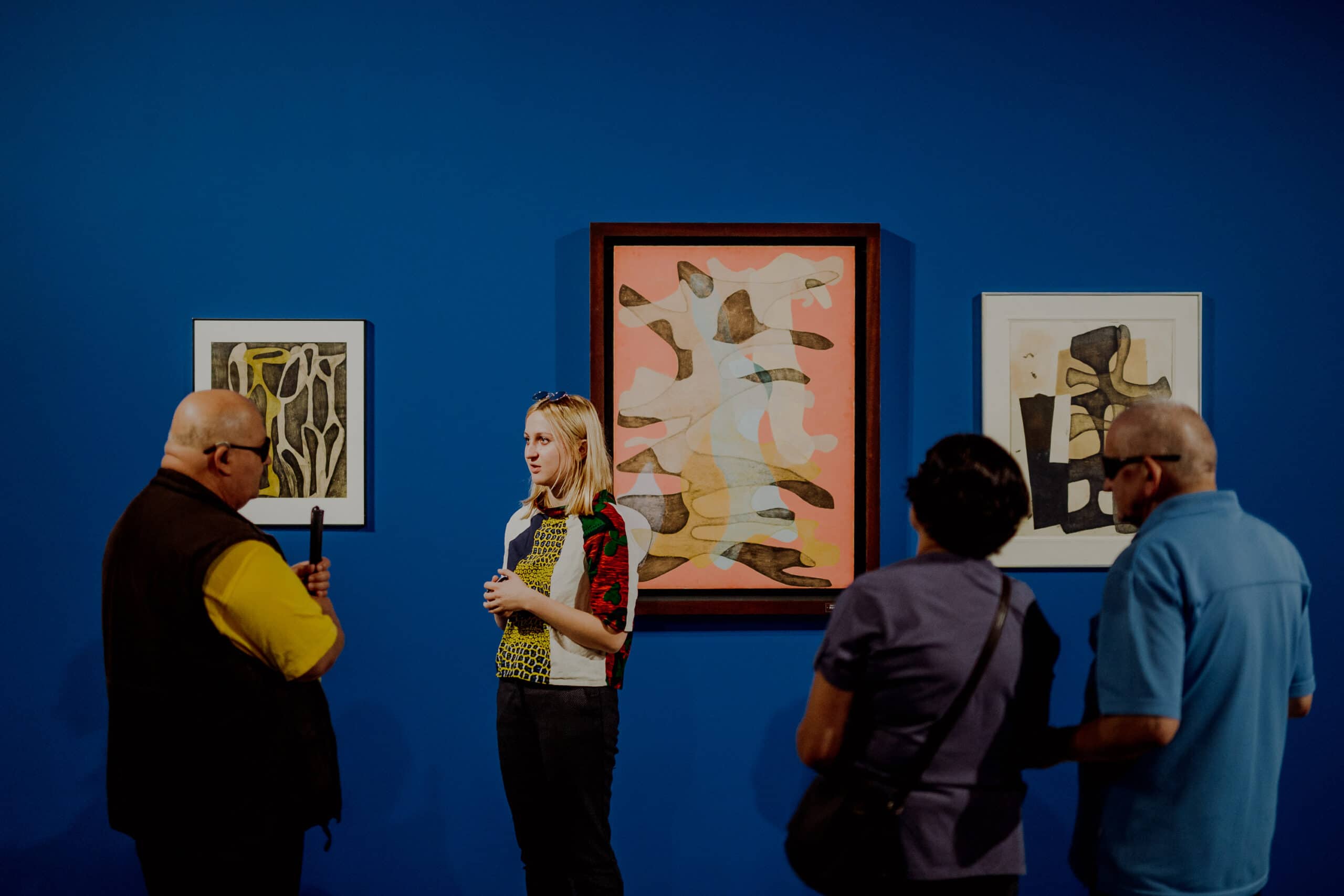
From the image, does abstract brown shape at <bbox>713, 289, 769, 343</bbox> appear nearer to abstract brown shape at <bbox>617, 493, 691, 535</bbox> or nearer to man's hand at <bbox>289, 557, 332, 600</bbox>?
abstract brown shape at <bbox>617, 493, 691, 535</bbox>

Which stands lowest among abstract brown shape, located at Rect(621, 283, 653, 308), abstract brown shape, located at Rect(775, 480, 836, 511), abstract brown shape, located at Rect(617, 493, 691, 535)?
abstract brown shape, located at Rect(617, 493, 691, 535)

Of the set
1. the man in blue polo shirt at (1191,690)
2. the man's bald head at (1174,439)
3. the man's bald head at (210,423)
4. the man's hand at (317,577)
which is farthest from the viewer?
the man's hand at (317,577)

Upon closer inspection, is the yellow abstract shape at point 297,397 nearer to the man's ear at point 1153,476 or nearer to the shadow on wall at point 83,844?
the shadow on wall at point 83,844

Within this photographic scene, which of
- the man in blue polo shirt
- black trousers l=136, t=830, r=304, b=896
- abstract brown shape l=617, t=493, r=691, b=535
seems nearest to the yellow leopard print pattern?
abstract brown shape l=617, t=493, r=691, b=535

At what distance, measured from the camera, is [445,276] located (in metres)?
2.52

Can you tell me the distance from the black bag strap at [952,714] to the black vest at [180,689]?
128 centimetres

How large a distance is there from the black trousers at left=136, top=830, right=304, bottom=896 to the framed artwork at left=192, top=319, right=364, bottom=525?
1.05 meters

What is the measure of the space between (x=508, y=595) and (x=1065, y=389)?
6.10 ft

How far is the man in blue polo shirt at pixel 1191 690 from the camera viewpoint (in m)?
1.38

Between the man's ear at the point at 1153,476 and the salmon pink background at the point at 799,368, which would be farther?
the salmon pink background at the point at 799,368

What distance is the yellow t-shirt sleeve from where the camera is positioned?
5.09ft

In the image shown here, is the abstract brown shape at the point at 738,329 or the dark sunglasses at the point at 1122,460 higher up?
the abstract brown shape at the point at 738,329

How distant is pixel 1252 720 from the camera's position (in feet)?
4.68

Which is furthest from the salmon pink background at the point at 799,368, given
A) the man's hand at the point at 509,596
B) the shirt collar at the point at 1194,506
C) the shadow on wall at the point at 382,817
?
the shirt collar at the point at 1194,506
